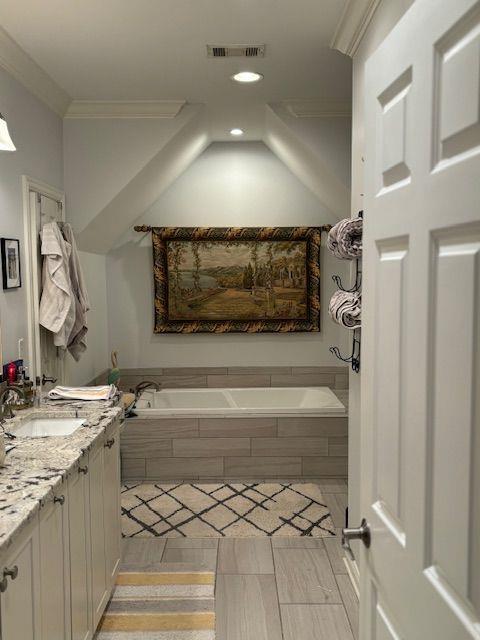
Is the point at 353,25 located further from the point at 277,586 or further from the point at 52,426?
the point at 277,586

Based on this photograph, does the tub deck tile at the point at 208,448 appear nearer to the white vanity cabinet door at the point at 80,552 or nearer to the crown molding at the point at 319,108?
the white vanity cabinet door at the point at 80,552

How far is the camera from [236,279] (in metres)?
5.35

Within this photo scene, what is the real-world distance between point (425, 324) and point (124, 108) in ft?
11.4

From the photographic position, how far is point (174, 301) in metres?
5.37

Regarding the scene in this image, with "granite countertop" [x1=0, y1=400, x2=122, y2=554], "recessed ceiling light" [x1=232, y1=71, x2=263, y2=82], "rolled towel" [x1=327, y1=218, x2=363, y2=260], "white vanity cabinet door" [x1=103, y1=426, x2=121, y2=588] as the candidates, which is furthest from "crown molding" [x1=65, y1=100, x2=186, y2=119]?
"white vanity cabinet door" [x1=103, y1=426, x2=121, y2=588]

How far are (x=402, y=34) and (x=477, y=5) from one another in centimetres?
32

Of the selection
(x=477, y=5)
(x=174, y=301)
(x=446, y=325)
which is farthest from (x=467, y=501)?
(x=174, y=301)

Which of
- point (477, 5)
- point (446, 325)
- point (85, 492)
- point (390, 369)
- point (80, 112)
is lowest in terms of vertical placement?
point (85, 492)

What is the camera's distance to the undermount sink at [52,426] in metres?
2.70

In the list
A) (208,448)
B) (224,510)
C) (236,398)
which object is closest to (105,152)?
(208,448)

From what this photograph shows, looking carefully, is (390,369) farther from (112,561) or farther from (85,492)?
(112,561)

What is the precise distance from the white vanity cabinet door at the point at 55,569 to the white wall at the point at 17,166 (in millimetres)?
1272

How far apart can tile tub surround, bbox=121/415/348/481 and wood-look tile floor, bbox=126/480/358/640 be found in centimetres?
69

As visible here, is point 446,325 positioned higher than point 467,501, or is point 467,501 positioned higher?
point 446,325
